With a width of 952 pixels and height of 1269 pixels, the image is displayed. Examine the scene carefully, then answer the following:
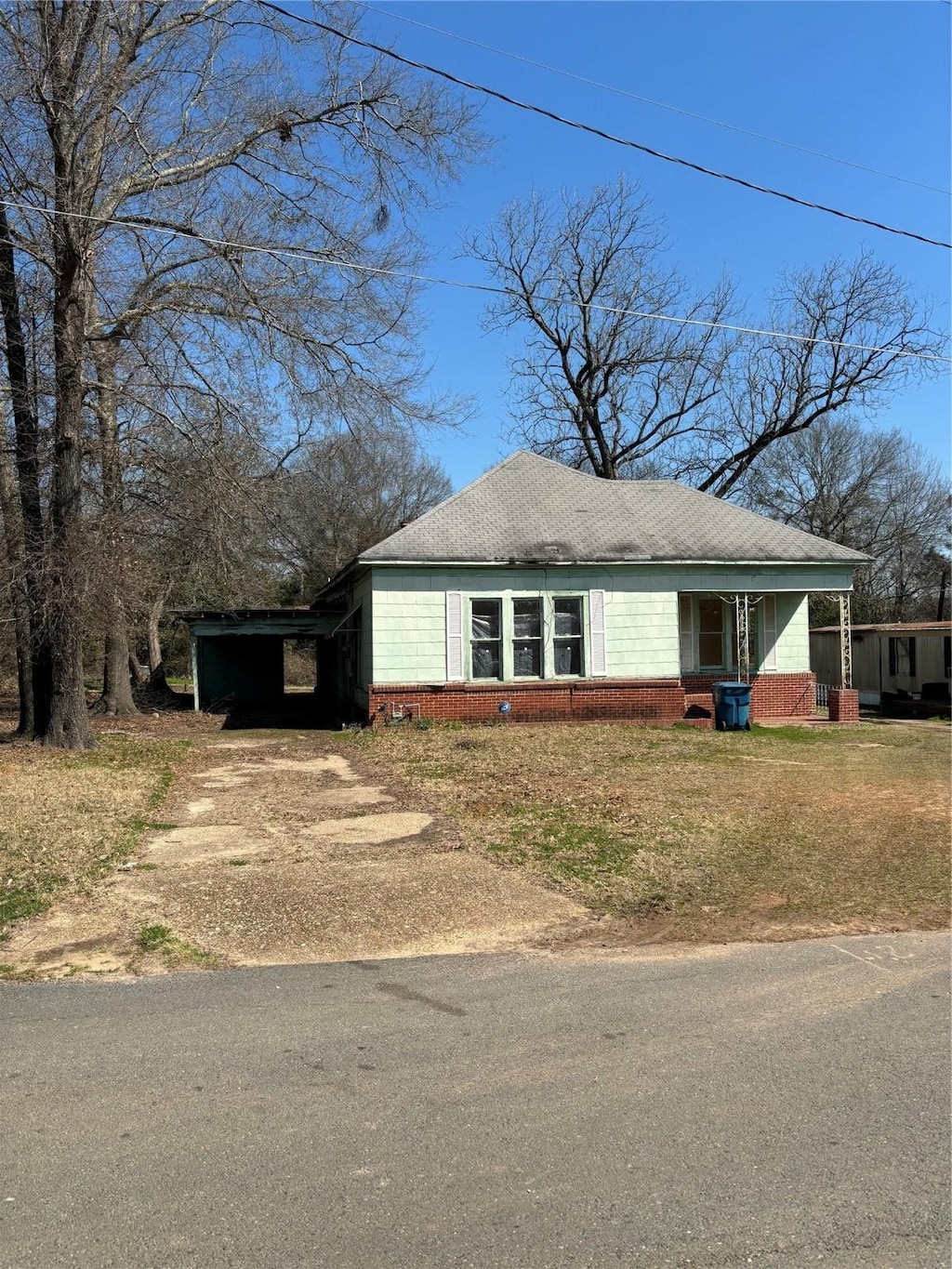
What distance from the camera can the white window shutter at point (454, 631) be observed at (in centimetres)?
1938

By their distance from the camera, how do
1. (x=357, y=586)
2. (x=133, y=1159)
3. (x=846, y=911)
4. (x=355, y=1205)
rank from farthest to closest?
(x=357, y=586) < (x=846, y=911) < (x=133, y=1159) < (x=355, y=1205)

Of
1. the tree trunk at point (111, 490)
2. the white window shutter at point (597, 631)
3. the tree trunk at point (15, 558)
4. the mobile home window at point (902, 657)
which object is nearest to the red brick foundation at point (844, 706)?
the white window shutter at point (597, 631)

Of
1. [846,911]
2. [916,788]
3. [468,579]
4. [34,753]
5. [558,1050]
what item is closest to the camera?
[558,1050]

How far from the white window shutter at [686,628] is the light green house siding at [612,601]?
1.36 meters

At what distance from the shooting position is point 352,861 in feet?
27.0

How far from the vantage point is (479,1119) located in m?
3.77

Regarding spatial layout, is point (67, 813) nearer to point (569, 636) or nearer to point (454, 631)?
point (454, 631)

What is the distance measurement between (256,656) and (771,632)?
14665 mm

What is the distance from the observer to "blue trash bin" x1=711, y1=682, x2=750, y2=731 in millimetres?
19891

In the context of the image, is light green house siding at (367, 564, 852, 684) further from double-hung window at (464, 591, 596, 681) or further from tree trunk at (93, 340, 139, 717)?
tree trunk at (93, 340, 139, 717)

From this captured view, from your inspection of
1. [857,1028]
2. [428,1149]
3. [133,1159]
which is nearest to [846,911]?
[857,1028]

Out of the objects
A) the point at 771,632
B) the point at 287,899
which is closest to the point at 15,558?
the point at 287,899

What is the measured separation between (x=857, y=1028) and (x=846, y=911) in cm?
230

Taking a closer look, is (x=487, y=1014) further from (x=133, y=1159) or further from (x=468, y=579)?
(x=468, y=579)
